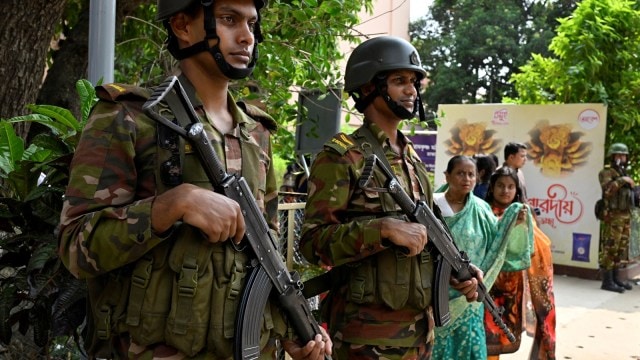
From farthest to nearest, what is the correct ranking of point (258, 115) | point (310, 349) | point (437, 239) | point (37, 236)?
point (437, 239)
point (37, 236)
point (258, 115)
point (310, 349)

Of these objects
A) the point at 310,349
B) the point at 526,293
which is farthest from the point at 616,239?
the point at 310,349

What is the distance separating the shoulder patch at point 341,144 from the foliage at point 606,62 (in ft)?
23.8

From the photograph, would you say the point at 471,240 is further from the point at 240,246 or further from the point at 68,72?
the point at 68,72

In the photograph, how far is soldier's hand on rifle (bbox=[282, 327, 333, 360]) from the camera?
5.92 feet

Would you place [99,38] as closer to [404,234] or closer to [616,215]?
[404,234]

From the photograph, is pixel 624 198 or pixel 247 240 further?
pixel 624 198

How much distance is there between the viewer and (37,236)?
212 centimetres

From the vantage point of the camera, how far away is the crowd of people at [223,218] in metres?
1.52

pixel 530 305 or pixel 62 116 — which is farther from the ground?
pixel 62 116

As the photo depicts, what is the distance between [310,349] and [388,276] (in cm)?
77

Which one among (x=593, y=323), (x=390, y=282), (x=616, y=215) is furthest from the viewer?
(x=616, y=215)

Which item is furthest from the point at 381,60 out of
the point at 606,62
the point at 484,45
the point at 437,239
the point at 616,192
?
the point at 484,45

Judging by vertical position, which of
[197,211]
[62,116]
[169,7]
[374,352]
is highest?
[169,7]

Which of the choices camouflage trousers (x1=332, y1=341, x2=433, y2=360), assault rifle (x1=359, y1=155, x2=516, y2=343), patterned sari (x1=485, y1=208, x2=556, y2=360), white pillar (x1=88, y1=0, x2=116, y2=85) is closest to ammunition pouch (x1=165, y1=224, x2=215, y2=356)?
assault rifle (x1=359, y1=155, x2=516, y2=343)
